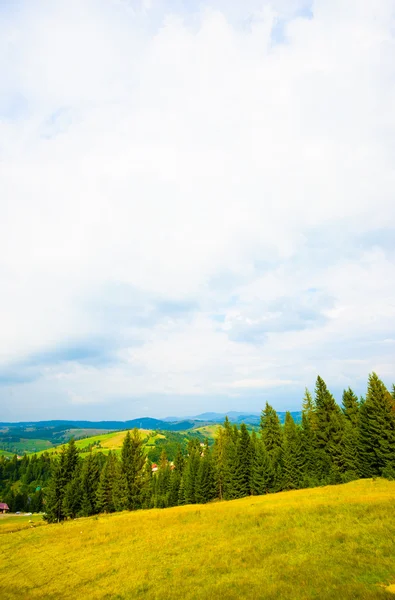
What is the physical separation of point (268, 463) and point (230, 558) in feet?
138

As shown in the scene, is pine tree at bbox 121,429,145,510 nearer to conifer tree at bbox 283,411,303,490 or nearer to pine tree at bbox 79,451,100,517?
pine tree at bbox 79,451,100,517

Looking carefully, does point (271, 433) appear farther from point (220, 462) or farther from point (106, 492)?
point (106, 492)

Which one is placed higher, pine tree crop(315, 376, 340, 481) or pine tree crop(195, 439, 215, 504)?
pine tree crop(315, 376, 340, 481)

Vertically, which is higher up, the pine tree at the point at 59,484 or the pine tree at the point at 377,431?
the pine tree at the point at 377,431

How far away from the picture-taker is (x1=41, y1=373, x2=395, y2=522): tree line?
168 feet

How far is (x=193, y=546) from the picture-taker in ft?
80.3

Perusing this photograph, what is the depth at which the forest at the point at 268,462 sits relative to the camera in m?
50.8

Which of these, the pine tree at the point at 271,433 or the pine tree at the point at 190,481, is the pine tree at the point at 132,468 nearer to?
the pine tree at the point at 190,481

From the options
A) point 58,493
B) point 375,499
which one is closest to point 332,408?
point 375,499

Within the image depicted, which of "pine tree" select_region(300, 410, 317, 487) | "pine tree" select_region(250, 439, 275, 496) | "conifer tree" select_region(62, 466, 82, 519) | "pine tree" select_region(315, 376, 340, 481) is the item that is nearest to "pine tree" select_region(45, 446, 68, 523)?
"conifer tree" select_region(62, 466, 82, 519)

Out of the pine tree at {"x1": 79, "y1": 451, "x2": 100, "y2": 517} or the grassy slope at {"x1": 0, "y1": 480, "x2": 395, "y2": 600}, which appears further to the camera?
the pine tree at {"x1": 79, "y1": 451, "x2": 100, "y2": 517}

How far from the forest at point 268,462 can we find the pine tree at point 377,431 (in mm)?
138

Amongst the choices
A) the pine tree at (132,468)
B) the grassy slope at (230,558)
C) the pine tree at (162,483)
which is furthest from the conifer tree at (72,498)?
the grassy slope at (230,558)

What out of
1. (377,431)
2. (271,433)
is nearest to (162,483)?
(271,433)
